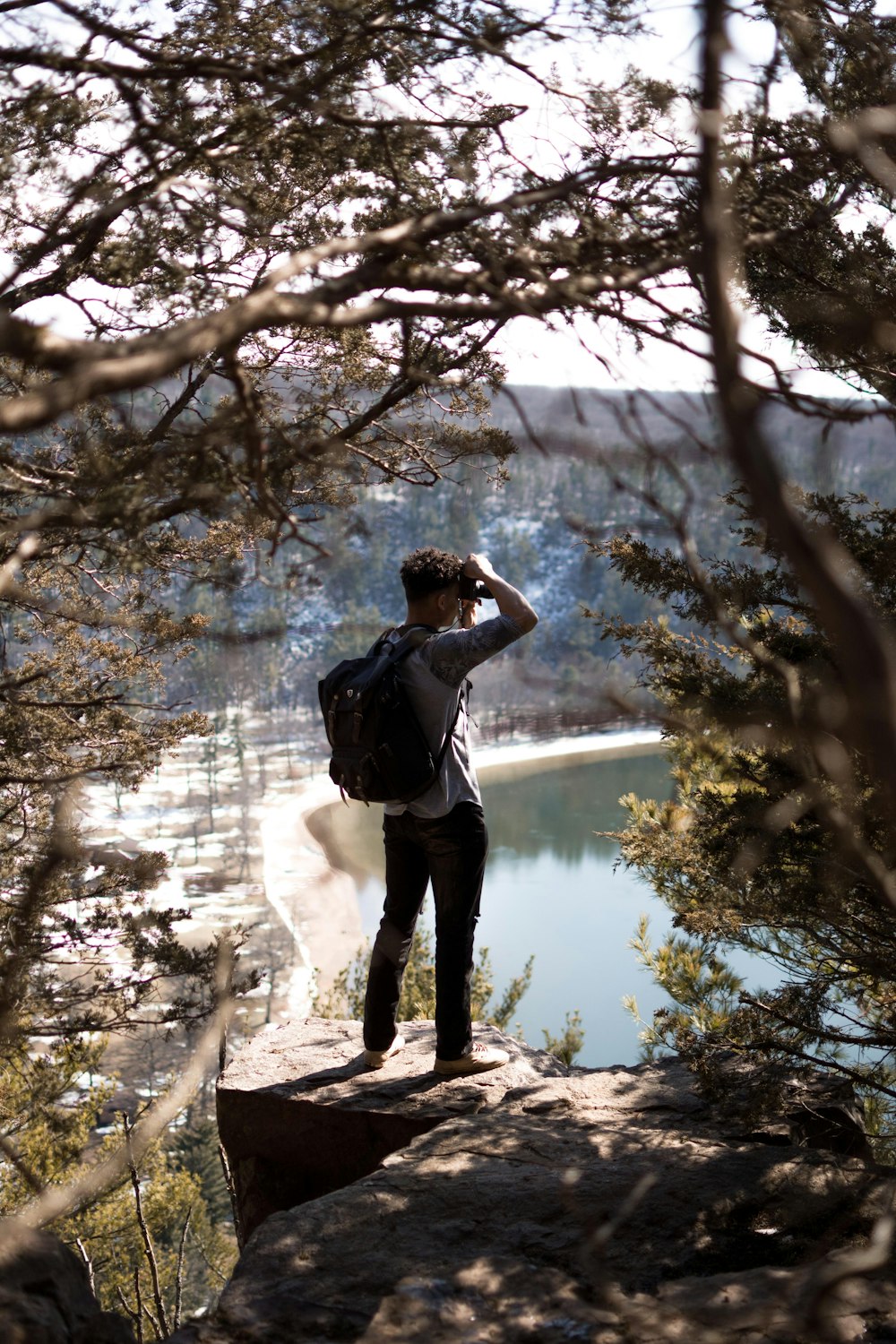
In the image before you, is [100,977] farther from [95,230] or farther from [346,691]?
[95,230]

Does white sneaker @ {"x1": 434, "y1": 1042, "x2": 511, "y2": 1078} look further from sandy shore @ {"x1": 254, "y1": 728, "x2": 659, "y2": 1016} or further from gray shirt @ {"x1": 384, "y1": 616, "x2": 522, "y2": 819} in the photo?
sandy shore @ {"x1": 254, "y1": 728, "x2": 659, "y2": 1016}

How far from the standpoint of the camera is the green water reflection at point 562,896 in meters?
21.7

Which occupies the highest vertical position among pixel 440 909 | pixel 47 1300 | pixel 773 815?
pixel 773 815

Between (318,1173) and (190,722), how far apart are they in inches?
70.9

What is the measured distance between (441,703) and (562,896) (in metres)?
27.9

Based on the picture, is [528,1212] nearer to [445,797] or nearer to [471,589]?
[445,797]

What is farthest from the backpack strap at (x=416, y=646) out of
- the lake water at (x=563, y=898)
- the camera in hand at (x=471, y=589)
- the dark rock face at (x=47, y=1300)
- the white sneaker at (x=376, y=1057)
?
the lake water at (x=563, y=898)

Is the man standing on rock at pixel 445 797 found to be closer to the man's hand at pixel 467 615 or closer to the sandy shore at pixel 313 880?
the man's hand at pixel 467 615

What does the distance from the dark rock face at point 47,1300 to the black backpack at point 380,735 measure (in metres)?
1.13

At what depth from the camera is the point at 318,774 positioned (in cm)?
4416

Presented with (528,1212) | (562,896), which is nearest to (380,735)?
(528,1212)

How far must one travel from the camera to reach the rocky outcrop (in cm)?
171

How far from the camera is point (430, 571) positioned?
8.88ft

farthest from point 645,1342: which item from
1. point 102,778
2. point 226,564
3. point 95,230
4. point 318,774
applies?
point 318,774
